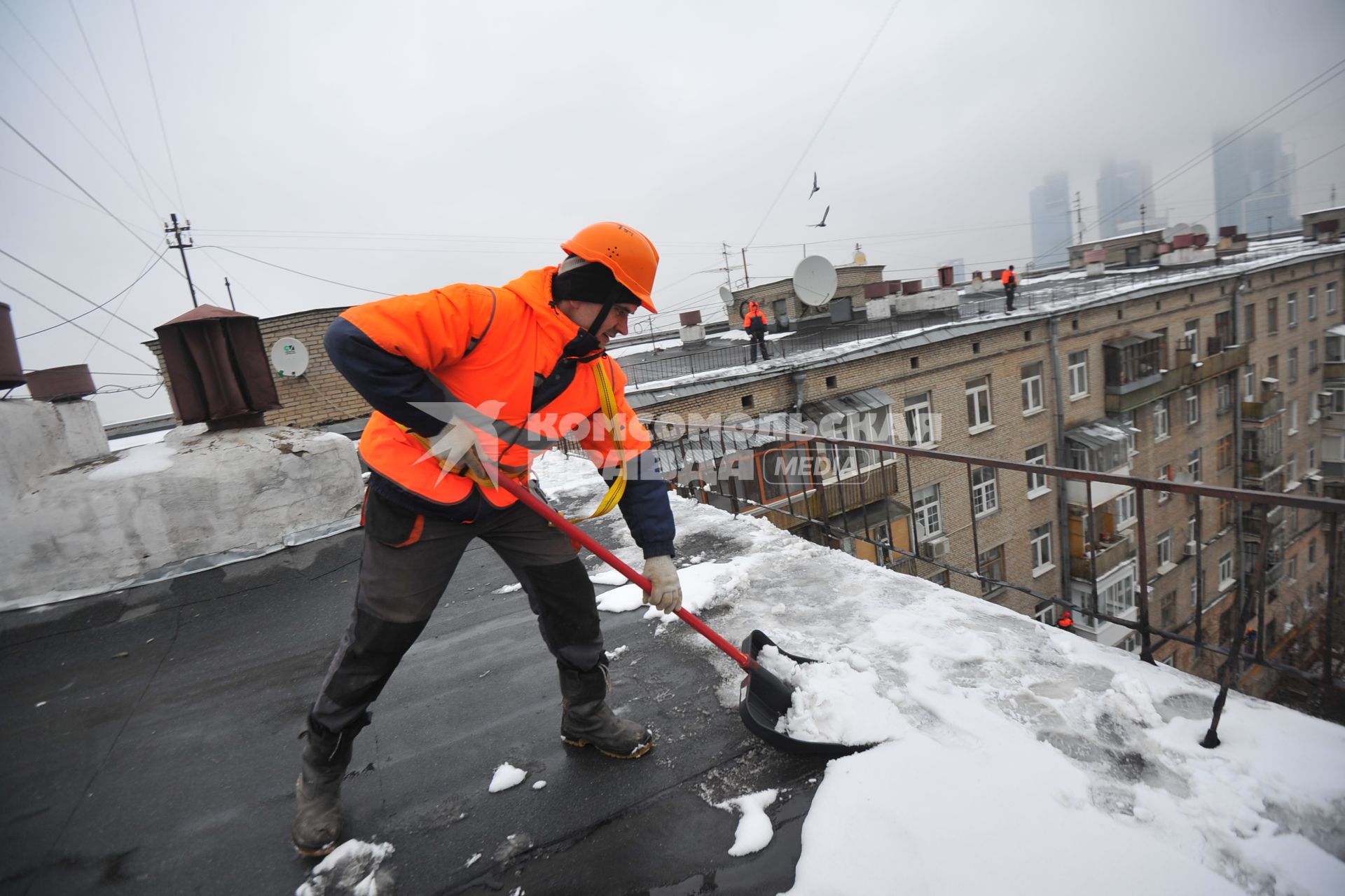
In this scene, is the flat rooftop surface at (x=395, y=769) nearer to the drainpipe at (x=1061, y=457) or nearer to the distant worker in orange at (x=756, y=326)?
the distant worker in orange at (x=756, y=326)

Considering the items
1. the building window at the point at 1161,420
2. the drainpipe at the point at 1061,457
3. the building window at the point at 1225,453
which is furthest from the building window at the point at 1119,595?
the building window at the point at 1225,453

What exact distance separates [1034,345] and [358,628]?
22.0m

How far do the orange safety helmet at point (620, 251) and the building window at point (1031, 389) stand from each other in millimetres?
20964

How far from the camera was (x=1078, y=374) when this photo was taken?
2081cm

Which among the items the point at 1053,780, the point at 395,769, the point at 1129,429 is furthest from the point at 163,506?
the point at 1129,429

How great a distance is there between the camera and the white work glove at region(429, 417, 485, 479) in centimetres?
204

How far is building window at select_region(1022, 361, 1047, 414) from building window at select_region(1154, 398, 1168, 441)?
596 cm

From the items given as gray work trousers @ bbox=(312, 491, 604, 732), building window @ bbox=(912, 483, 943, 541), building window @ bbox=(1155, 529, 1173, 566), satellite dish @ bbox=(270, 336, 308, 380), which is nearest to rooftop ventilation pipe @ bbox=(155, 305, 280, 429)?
gray work trousers @ bbox=(312, 491, 604, 732)

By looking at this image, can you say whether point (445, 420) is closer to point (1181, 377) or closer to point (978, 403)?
point (978, 403)

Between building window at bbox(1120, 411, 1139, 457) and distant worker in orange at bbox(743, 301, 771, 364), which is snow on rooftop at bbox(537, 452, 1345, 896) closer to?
distant worker in orange at bbox(743, 301, 771, 364)

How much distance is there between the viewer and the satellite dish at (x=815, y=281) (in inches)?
824

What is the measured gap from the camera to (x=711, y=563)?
14.4ft

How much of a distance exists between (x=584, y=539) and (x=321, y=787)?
1245 millimetres

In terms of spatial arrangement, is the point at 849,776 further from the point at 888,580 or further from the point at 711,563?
the point at 711,563
